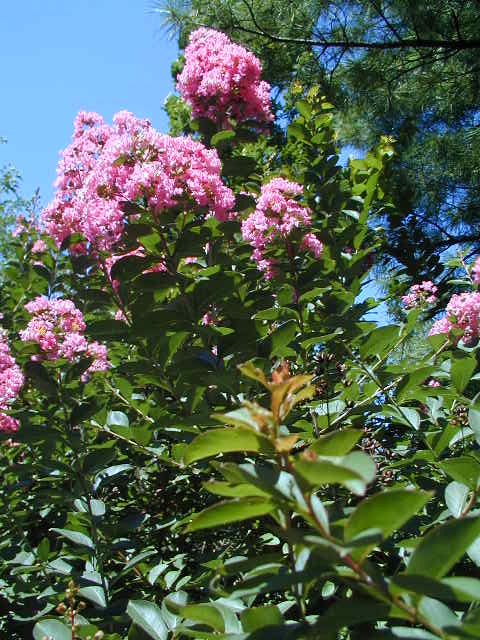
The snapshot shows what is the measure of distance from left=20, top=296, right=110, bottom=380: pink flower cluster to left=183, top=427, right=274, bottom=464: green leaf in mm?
1563

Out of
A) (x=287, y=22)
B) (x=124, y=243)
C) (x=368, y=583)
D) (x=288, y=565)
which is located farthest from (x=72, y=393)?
(x=287, y=22)

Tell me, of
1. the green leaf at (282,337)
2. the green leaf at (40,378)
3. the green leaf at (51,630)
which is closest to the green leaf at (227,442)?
the green leaf at (51,630)

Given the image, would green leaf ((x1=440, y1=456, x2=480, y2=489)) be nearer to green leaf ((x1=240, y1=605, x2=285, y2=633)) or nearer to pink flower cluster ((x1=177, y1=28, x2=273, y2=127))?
green leaf ((x1=240, y1=605, x2=285, y2=633))

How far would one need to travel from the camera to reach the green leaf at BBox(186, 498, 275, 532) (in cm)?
68

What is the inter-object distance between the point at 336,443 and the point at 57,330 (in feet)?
5.72

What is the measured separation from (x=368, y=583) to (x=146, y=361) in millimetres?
1318

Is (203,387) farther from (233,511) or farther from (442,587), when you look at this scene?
(442,587)

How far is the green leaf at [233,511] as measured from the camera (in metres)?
0.68

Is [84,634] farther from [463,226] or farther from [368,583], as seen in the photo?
[463,226]

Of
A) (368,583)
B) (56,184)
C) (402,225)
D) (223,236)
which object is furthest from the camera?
(402,225)

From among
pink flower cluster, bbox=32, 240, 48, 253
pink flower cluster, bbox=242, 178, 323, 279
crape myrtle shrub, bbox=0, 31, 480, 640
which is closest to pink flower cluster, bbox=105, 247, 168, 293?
crape myrtle shrub, bbox=0, 31, 480, 640

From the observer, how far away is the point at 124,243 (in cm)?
189

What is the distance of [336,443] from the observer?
28.9 inches

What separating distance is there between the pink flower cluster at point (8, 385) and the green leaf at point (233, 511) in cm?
167
